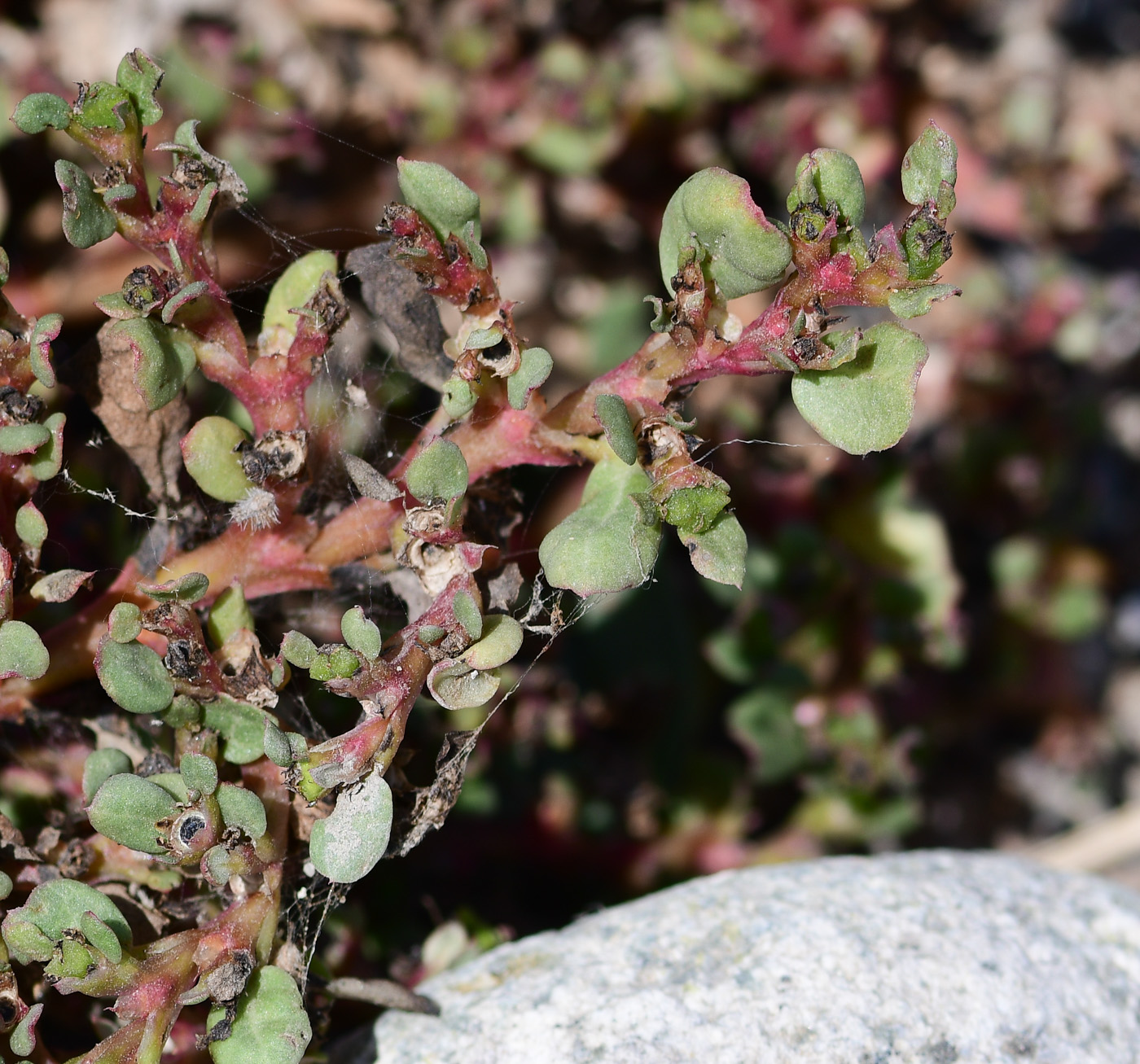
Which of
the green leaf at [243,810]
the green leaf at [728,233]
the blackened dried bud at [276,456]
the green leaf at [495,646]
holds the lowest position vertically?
the green leaf at [243,810]

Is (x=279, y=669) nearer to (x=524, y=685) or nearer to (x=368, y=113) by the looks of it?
(x=524, y=685)

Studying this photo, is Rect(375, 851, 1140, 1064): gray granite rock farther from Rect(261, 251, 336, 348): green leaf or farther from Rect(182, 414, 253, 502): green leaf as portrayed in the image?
Rect(261, 251, 336, 348): green leaf

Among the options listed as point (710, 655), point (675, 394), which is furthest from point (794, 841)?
point (675, 394)

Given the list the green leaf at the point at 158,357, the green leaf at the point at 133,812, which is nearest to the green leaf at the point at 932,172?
the green leaf at the point at 158,357

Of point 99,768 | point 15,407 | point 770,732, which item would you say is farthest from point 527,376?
point 770,732

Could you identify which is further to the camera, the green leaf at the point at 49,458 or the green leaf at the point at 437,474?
the green leaf at the point at 49,458

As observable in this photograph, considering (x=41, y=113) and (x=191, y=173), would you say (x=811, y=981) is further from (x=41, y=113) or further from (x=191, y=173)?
(x=41, y=113)

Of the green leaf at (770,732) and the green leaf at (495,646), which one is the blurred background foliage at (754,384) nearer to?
the green leaf at (770,732)
